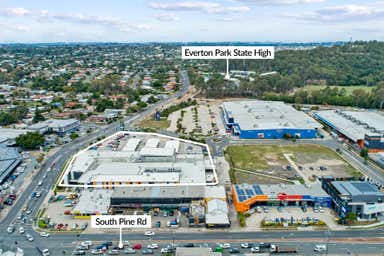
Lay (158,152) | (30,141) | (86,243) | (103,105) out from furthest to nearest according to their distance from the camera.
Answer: (103,105)
(30,141)
(158,152)
(86,243)

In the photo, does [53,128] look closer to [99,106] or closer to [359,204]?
[99,106]

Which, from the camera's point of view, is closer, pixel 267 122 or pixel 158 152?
pixel 158 152

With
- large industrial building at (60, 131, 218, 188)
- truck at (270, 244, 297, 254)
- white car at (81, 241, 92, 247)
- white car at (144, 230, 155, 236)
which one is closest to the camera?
truck at (270, 244, 297, 254)

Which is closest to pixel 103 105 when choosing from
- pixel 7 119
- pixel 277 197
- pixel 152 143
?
pixel 7 119

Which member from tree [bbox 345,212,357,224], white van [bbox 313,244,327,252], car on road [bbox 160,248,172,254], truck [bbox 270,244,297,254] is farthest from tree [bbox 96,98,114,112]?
white van [bbox 313,244,327,252]

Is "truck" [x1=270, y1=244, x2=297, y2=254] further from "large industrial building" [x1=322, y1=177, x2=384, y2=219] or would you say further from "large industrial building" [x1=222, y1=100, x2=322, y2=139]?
"large industrial building" [x1=222, y1=100, x2=322, y2=139]

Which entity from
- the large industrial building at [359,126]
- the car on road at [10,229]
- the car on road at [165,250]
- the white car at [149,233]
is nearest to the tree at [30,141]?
the car on road at [10,229]

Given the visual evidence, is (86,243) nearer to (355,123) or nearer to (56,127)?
(56,127)

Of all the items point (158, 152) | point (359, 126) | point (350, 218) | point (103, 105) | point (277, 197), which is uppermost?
point (103, 105)
